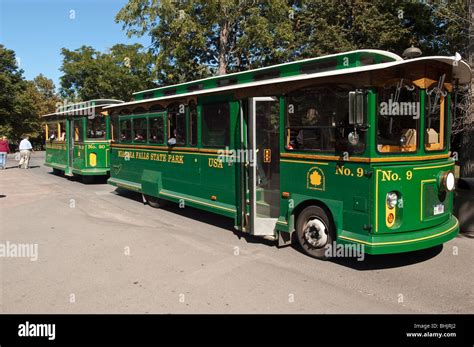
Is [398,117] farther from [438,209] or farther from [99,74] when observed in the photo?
[99,74]

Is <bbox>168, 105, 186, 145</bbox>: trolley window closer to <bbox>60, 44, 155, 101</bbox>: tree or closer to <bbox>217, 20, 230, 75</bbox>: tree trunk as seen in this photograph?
<bbox>217, 20, 230, 75</bbox>: tree trunk

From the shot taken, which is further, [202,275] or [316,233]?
[316,233]

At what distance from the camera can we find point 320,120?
5.86 m

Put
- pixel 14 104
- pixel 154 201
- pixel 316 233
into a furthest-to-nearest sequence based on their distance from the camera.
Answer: pixel 14 104
pixel 154 201
pixel 316 233

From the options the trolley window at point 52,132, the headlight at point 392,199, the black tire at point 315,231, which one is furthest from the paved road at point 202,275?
the trolley window at point 52,132

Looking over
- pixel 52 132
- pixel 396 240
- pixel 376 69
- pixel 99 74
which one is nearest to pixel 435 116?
pixel 376 69

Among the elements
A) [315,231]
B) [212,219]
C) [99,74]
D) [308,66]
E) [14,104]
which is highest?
[99,74]

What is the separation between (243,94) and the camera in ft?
23.4

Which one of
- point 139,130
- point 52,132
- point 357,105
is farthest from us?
point 52,132

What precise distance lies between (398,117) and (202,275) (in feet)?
10.4

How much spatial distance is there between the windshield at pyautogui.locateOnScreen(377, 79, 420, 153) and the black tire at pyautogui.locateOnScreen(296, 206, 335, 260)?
4.21ft
